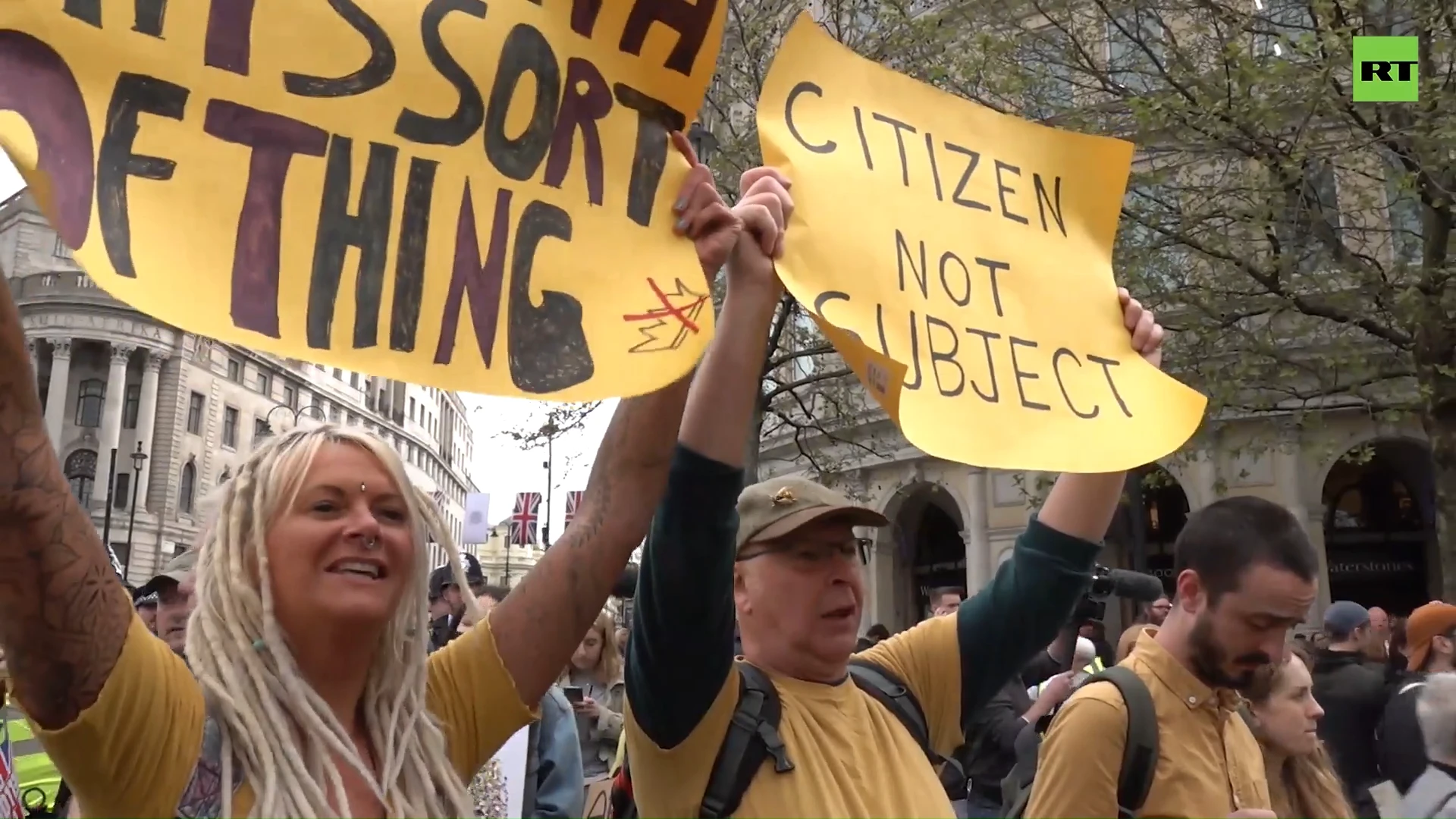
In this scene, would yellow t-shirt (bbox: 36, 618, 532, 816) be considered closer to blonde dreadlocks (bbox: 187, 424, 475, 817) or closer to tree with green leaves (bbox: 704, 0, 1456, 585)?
blonde dreadlocks (bbox: 187, 424, 475, 817)

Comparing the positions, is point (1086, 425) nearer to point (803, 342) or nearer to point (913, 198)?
point (913, 198)

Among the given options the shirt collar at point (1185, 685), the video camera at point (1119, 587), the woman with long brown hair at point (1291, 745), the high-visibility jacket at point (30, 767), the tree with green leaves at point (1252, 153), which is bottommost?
the high-visibility jacket at point (30, 767)

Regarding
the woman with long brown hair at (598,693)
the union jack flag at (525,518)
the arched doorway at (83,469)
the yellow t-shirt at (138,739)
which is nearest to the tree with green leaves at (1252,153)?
the woman with long brown hair at (598,693)

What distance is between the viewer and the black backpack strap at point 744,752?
6.57 ft

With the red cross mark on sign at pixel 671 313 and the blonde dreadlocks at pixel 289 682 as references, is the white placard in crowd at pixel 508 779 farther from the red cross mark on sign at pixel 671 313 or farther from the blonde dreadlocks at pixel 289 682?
the red cross mark on sign at pixel 671 313

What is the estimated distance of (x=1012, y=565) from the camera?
2.69 meters

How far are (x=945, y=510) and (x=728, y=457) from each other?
25.5 m

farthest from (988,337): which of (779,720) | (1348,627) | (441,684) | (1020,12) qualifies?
(1020,12)

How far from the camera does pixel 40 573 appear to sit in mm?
1437

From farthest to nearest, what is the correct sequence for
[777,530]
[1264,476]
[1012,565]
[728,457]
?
[1264,476]
[1012,565]
[777,530]
[728,457]

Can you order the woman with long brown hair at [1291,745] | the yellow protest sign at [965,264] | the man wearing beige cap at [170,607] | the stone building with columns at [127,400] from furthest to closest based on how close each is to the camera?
the stone building with columns at [127,400], the man wearing beige cap at [170,607], the woman with long brown hair at [1291,745], the yellow protest sign at [965,264]

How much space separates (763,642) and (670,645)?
0.37 metres

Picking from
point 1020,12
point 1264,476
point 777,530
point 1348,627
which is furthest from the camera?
point 1264,476

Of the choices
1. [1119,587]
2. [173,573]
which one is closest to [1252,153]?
[1119,587]
